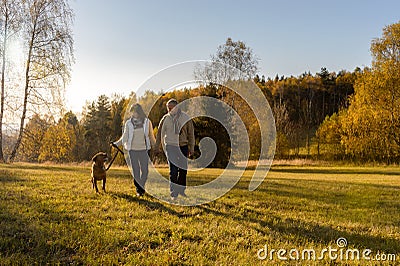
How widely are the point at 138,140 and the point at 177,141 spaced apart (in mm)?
1072

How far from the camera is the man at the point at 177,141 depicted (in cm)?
786

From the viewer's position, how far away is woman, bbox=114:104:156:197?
8148 millimetres

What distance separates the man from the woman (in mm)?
500

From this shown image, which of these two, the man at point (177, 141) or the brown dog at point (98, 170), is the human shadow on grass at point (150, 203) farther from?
the man at point (177, 141)

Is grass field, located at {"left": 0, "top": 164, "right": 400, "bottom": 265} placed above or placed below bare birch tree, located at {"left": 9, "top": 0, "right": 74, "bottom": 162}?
below

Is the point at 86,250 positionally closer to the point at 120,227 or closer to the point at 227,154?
the point at 120,227

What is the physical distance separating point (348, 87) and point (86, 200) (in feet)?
272

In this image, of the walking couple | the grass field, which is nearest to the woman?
the walking couple

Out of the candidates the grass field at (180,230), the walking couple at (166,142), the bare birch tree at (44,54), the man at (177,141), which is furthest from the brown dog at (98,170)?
the bare birch tree at (44,54)

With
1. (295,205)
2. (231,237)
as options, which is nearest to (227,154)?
(295,205)

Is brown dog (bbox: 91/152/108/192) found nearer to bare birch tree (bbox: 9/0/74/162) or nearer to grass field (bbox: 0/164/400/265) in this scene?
grass field (bbox: 0/164/400/265)

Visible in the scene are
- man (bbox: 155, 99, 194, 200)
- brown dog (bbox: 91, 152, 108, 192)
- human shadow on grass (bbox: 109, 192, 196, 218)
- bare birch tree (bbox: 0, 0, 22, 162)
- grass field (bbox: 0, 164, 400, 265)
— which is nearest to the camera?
grass field (bbox: 0, 164, 400, 265)

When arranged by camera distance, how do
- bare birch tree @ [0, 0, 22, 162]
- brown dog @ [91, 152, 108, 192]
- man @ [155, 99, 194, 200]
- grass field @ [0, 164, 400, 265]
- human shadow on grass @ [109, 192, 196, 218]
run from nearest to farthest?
grass field @ [0, 164, 400, 265] < human shadow on grass @ [109, 192, 196, 218] < man @ [155, 99, 194, 200] < brown dog @ [91, 152, 108, 192] < bare birch tree @ [0, 0, 22, 162]

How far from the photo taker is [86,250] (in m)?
3.86
